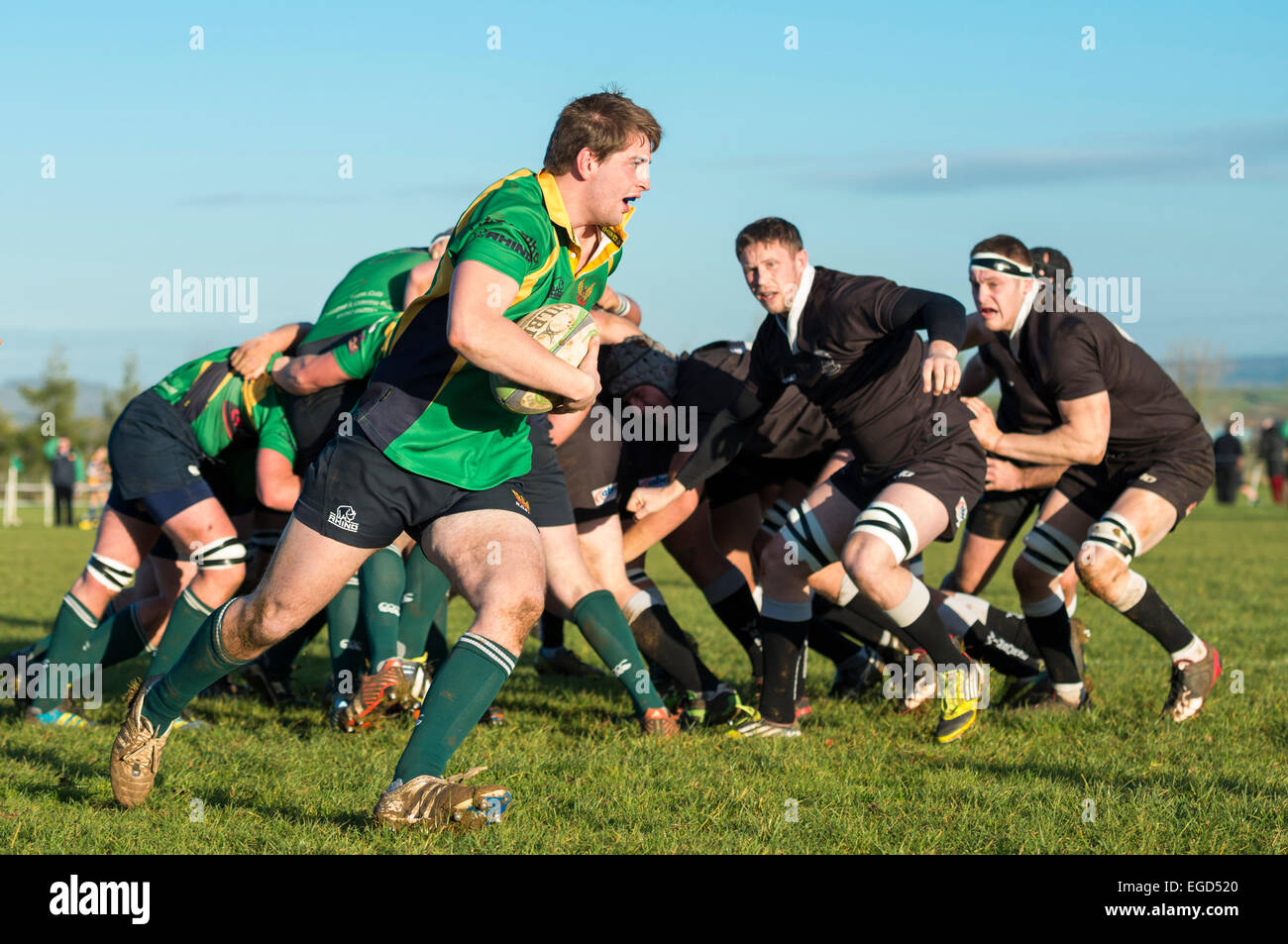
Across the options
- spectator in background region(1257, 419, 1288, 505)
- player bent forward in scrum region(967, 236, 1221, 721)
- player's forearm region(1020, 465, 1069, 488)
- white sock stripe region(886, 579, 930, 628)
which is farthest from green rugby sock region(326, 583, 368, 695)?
spectator in background region(1257, 419, 1288, 505)

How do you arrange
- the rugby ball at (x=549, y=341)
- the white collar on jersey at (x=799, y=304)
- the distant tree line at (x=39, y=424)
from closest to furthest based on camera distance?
the rugby ball at (x=549, y=341)
the white collar on jersey at (x=799, y=304)
the distant tree line at (x=39, y=424)

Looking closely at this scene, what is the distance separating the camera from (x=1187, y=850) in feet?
12.7

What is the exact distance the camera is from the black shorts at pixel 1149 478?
6.26 m

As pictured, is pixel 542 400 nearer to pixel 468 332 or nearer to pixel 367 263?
pixel 468 332

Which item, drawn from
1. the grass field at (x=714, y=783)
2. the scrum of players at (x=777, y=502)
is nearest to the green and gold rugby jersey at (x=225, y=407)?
the scrum of players at (x=777, y=502)

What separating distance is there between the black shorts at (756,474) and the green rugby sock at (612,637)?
166 centimetres

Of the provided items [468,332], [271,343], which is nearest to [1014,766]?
[468,332]

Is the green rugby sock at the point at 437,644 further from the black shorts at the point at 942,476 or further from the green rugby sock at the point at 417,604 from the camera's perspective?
the black shorts at the point at 942,476

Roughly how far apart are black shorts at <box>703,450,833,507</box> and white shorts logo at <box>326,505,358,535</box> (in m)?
3.48

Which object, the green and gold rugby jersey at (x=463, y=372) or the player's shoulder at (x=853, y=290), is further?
the player's shoulder at (x=853, y=290)

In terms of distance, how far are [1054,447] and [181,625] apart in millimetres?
4166

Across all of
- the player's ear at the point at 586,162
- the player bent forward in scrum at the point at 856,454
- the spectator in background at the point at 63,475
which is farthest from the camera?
the spectator in background at the point at 63,475

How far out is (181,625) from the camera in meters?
5.79

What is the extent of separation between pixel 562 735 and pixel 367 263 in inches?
102
